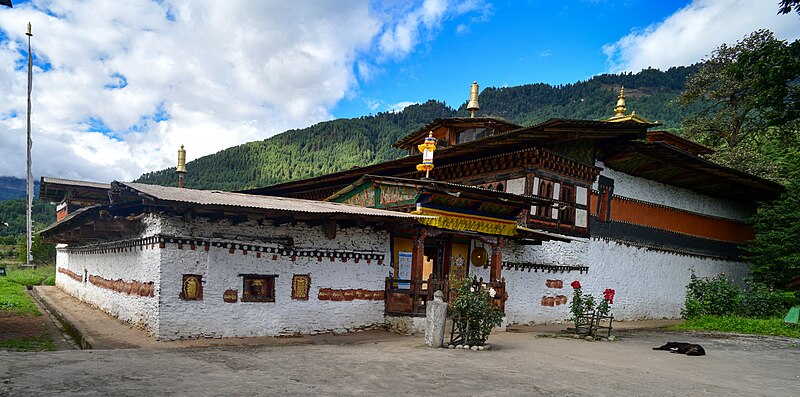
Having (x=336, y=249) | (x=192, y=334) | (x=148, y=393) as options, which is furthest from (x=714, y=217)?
(x=148, y=393)

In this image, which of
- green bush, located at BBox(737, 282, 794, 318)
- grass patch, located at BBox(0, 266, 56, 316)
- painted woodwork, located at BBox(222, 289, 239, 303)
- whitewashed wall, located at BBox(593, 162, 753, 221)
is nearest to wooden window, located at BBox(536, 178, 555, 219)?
whitewashed wall, located at BBox(593, 162, 753, 221)

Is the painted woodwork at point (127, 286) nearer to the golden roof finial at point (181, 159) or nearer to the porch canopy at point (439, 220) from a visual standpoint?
the golden roof finial at point (181, 159)

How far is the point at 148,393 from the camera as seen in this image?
4.88 m

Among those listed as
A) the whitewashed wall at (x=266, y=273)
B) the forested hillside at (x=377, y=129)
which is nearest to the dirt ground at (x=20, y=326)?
the whitewashed wall at (x=266, y=273)

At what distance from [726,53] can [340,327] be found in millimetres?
26072

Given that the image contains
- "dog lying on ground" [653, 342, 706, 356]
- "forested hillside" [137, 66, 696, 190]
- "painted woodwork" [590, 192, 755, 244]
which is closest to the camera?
"dog lying on ground" [653, 342, 706, 356]

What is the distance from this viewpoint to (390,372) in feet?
21.9

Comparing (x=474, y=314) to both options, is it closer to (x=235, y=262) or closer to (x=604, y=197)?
(x=235, y=262)

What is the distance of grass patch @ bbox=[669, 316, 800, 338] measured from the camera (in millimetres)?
13945

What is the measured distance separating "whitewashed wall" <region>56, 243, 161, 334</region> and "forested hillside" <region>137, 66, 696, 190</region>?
37.6 metres

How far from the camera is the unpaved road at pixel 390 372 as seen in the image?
5324 millimetres

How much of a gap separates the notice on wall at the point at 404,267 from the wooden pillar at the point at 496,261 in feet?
7.12

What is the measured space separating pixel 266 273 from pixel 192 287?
4.69ft

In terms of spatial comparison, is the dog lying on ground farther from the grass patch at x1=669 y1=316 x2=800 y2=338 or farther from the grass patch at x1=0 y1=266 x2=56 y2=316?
the grass patch at x1=0 y1=266 x2=56 y2=316
